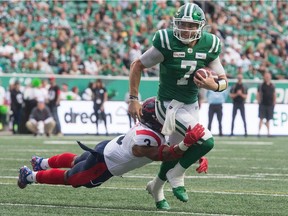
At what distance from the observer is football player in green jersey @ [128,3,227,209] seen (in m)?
7.57

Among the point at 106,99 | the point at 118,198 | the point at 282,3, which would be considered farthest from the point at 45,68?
the point at 118,198

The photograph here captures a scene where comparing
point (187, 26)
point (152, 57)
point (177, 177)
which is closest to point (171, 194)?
point (177, 177)

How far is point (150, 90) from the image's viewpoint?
22.8m

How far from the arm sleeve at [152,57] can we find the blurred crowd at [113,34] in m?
14.6

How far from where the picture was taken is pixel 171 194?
8.86m

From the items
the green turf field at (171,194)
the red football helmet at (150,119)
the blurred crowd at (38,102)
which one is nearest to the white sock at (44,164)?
the green turf field at (171,194)

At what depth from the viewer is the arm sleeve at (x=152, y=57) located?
7.66 meters

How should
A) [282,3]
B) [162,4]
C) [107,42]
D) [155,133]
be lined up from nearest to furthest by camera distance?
[155,133]
[107,42]
[162,4]
[282,3]

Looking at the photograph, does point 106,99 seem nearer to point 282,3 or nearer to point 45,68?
point 45,68

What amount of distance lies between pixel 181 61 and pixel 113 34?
57.0 feet

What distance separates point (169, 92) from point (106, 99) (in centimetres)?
1423

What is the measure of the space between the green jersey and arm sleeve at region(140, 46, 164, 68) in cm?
3

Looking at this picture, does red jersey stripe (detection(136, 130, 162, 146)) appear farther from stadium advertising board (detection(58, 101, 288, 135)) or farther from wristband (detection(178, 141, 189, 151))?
stadium advertising board (detection(58, 101, 288, 135))

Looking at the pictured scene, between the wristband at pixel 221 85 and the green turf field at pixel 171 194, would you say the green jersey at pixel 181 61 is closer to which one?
the wristband at pixel 221 85
